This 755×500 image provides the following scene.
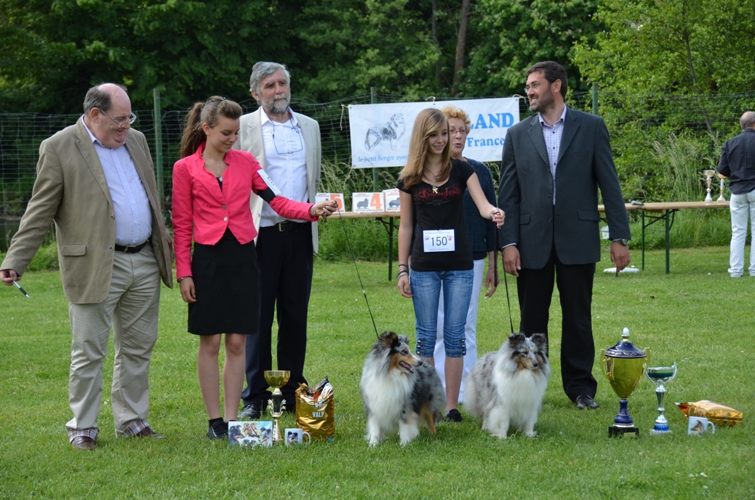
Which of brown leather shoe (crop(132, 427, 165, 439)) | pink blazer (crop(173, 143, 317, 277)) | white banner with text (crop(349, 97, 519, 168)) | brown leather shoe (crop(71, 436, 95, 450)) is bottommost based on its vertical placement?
brown leather shoe (crop(132, 427, 165, 439))

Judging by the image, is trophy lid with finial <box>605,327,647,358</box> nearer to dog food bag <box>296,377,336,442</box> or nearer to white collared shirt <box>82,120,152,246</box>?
dog food bag <box>296,377,336,442</box>

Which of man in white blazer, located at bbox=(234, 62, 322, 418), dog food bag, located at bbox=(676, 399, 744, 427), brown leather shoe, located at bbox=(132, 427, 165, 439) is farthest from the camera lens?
man in white blazer, located at bbox=(234, 62, 322, 418)

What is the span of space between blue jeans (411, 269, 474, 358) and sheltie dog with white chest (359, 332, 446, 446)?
0.39 m

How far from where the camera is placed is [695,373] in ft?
20.3

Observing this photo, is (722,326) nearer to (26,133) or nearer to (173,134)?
(173,134)

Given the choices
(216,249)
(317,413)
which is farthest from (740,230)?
(216,249)

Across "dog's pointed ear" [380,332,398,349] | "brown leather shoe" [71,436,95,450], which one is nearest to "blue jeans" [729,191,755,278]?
"dog's pointed ear" [380,332,398,349]

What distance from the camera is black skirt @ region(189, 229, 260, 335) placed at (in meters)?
4.68

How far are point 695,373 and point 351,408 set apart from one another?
252cm

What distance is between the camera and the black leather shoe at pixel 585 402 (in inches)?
213

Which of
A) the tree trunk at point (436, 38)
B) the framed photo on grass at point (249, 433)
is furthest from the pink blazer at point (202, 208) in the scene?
the tree trunk at point (436, 38)

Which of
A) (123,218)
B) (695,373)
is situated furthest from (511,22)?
(123,218)

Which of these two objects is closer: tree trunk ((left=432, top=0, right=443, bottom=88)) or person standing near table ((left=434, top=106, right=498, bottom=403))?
person standing near table ((left=434, top=106, right=498, bottom=403))

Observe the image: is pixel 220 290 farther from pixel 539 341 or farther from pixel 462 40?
pixel 462 40
